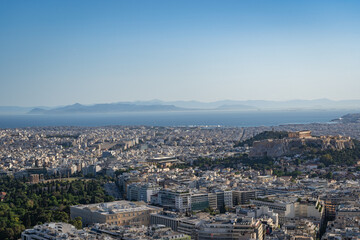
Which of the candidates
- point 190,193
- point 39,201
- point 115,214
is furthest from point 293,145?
point 115,214

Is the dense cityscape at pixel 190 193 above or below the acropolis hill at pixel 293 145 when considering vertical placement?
below

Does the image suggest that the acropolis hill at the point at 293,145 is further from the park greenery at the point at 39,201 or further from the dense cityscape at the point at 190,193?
the park greenery at the point at 39,201

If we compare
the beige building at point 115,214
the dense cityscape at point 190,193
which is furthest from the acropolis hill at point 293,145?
the beige building at point 115,214

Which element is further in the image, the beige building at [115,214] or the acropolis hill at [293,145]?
the acropolis hill at [293,145]

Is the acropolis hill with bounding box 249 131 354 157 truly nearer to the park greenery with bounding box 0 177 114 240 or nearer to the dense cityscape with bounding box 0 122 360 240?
the dense cityscape with bounding box 0 122 360 240

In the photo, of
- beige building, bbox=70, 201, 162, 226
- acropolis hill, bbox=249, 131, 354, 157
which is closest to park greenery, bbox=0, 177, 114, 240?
beige building, bbox=70, 201, 162, 226

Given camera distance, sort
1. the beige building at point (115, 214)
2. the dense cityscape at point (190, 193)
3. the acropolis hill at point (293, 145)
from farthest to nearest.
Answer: the acropolis hill at point (293, 145) < the beige building at point (115, 214) < the dense cityscape at point (190, 193)

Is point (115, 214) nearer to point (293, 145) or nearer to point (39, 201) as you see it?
point (39, 201)
